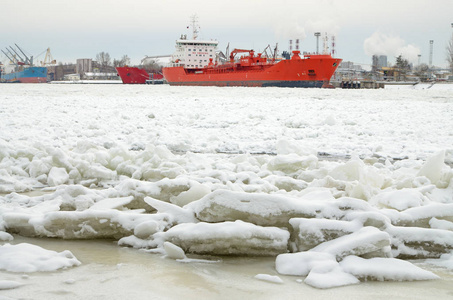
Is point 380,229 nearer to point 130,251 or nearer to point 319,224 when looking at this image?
point 319,224

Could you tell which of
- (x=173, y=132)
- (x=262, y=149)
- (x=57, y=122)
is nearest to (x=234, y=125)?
(x=173, y=132)

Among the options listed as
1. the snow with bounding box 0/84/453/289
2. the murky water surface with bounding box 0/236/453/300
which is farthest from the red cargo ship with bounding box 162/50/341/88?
the murky water surface with bounding box 0/236/453/300

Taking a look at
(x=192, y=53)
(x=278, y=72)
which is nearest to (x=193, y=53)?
(x=192, y=53)

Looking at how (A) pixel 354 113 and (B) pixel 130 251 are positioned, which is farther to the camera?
(A) pixel 354 113

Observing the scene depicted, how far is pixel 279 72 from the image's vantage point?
44750 mm

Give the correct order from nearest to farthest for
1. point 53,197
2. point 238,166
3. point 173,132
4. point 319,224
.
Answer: point 319,224
point 53,197
point 238,166
point 173,132

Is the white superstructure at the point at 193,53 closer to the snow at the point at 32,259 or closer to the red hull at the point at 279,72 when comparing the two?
the red hull at the point at 279,72

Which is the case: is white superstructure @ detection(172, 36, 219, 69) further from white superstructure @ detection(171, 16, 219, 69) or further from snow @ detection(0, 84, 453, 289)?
snow @ detection(0, 84, 453, 289)

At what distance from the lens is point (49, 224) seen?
2.87 metres

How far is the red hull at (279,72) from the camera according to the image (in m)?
44.4

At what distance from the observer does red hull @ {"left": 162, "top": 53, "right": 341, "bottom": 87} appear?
146 feet

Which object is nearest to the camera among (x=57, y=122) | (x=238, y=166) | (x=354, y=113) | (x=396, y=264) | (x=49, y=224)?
(x=396, y=264)

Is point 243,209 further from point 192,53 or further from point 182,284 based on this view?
point 192,53

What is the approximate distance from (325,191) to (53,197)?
200 centimetres
